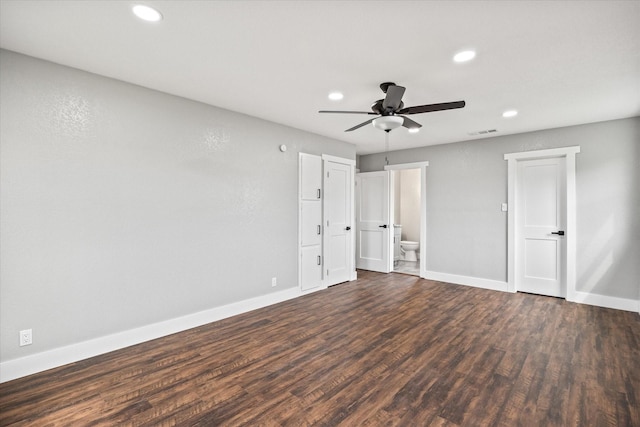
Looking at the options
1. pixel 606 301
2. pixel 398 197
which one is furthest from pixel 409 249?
pixel 606 301

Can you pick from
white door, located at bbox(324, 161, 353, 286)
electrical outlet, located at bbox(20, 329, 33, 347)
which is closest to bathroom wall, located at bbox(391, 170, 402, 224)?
white door, located at bbox(324, 161, 353, 286)

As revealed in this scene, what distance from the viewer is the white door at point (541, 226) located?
190 inches

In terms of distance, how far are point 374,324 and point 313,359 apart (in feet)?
3.67

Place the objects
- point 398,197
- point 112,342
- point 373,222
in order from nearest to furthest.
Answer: point 112,342, point 373,222, point 398,197

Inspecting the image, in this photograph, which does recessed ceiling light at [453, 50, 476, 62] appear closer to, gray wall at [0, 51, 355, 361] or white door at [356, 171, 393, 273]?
gray wall at [0, 51, 355, 361]

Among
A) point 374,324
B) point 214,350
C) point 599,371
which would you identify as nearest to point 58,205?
point 214,350

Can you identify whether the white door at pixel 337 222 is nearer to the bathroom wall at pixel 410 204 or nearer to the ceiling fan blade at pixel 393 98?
the ceiling fan blade at pixel 393 98

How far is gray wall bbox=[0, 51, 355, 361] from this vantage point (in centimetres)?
255

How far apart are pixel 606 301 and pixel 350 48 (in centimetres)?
492

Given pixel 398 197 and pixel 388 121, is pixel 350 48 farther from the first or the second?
pixel 398 197

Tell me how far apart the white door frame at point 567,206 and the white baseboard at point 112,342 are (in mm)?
4046

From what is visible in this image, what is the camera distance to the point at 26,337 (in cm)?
257

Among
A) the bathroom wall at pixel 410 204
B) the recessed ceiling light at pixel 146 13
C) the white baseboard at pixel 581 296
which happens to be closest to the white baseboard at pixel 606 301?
the white baseboard at pixel 581 296

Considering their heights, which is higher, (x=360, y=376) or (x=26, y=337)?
(x=26, y=337)
